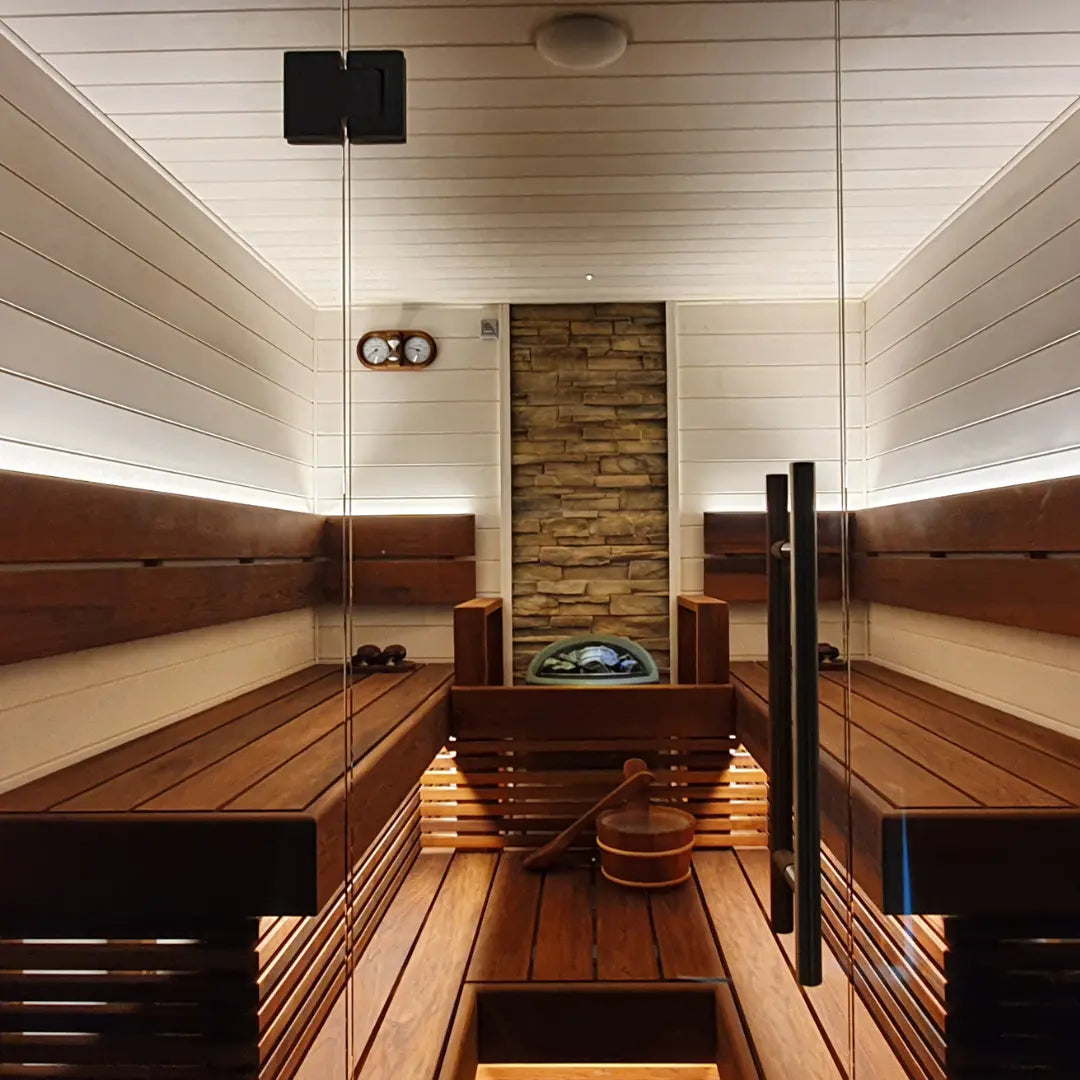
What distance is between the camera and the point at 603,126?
1.77m

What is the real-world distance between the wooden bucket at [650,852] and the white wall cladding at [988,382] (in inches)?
32.8

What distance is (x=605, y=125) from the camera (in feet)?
5.81

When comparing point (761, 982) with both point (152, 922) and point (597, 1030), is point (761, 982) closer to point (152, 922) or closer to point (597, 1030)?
point (597, 1030)

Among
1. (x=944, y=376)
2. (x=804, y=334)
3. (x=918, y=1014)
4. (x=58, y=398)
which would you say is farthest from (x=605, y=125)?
(x=918, y=1014)

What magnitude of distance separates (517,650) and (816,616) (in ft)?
5.74

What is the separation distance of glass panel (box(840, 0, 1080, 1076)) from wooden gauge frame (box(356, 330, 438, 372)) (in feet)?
3.55

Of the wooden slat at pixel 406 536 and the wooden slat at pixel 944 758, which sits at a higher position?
the wooden slat at pixel 406 536

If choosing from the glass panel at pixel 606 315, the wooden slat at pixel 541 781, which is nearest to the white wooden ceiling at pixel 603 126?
the glass panel at pixel 606 315

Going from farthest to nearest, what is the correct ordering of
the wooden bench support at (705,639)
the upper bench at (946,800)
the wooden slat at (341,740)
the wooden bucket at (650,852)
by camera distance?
the wooden bench support at (705,639) → the wooden bucket at (650,852) → the wooden slat at (341,740) → the upper bench at (946,800)

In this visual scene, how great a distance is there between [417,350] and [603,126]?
74 cm

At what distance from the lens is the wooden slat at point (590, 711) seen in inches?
92.5

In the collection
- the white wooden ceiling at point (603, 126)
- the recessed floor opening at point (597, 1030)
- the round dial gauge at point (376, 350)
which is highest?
the white wooden ceiling at point (603, 126)

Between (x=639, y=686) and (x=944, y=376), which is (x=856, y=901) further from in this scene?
(x=639, y=686)

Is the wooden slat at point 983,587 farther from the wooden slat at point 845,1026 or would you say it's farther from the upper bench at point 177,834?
the upper bench at point 177,834
